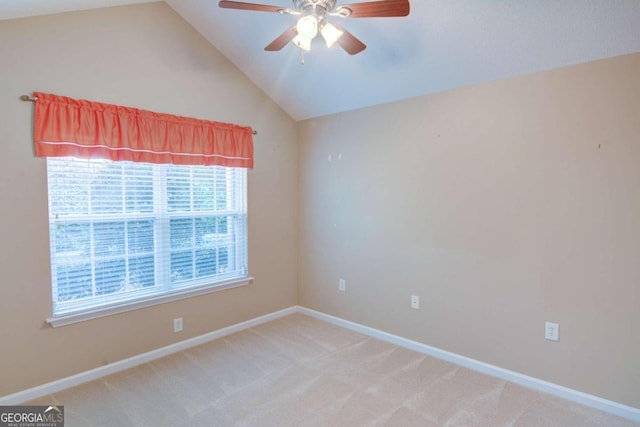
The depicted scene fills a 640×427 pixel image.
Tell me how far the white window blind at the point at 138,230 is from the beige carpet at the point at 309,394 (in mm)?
661

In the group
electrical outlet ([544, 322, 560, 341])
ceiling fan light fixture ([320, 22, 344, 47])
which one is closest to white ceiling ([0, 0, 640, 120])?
ceiling fan light fixture ([320, 22, 344, 47])

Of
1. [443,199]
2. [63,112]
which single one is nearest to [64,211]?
[63,112]

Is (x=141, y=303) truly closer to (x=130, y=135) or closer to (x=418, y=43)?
(x=130, y=135)

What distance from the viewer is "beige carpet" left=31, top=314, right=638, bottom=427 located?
6.95 ft

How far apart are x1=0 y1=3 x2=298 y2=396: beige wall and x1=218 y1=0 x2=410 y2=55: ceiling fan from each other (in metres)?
1.30

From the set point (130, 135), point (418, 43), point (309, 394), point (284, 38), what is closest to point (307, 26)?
point (284, 38)

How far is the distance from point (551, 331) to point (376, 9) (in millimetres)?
2382

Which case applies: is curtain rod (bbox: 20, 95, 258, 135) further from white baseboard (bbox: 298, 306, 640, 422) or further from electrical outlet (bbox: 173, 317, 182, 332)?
white baseboard (bbox: 298, 306, 640, 422)

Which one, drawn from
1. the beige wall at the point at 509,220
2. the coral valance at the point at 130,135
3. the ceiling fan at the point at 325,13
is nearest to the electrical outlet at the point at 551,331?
the beige wall at the point at 509,220

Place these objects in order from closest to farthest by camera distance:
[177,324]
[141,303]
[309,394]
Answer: [309,394], [141,303], [177,324]

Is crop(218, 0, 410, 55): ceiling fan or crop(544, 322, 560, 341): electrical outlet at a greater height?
crop(218, 0, 410, 55): ceiling fan

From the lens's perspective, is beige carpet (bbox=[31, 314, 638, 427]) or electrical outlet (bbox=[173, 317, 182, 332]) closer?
beige carpet (bbox=[31, 314, 638, 427])

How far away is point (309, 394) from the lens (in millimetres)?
2395

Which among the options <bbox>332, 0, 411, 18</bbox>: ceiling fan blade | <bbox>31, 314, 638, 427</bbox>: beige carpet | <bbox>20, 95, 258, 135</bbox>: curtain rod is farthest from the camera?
<bbox>20, 95, 258, 135</bbox>: curtain rod
